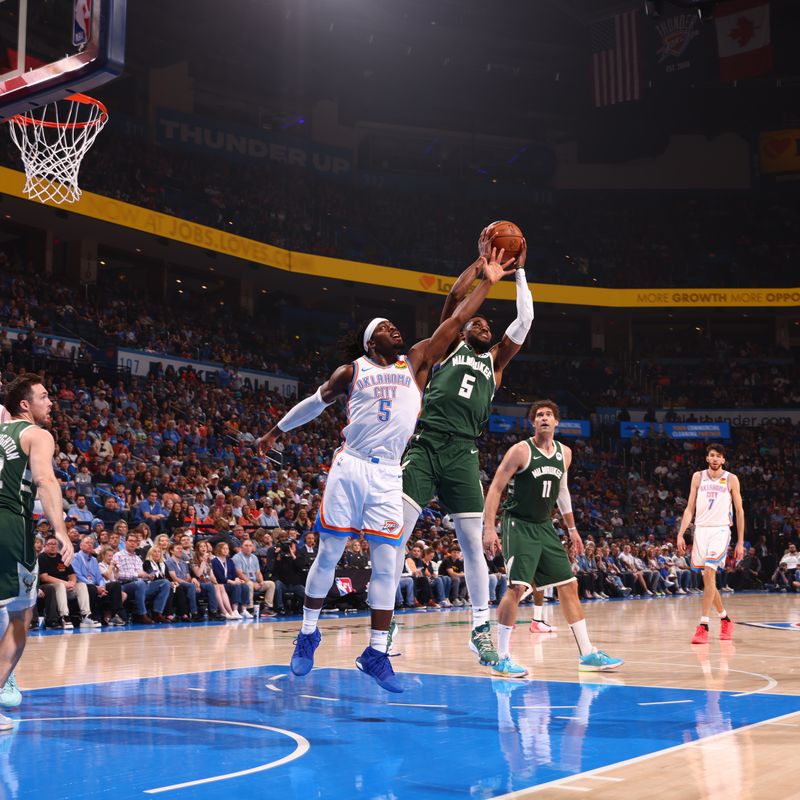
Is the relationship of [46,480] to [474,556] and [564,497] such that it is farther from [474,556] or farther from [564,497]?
[564,497]

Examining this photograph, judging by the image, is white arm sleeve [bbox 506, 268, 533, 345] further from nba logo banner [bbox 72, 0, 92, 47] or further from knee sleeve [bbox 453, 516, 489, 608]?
nba logo banner [bbox 72, 0, 92, 47]

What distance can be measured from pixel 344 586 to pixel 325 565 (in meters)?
9.52

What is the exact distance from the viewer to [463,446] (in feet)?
22.7

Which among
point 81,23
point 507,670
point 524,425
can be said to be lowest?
point 507,670

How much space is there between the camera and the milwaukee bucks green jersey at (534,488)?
24.7 feet

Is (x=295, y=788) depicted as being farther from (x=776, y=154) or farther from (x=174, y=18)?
(x=776, y=154)

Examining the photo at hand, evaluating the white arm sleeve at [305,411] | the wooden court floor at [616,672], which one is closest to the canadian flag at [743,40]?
the wooden court floor at [616,672]

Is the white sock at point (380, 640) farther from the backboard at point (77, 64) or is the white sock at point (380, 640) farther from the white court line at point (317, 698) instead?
the backboard at point (77, 64)

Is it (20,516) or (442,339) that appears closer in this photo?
(20,516)

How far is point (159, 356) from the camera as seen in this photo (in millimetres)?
24016

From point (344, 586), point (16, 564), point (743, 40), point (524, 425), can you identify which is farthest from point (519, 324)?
point (743, 40)

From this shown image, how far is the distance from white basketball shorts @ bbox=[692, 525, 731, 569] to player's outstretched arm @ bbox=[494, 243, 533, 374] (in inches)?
168

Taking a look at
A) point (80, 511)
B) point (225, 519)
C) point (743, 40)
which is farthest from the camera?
point (743, 40)

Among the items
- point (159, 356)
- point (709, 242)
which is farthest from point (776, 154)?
point (159, 356)
